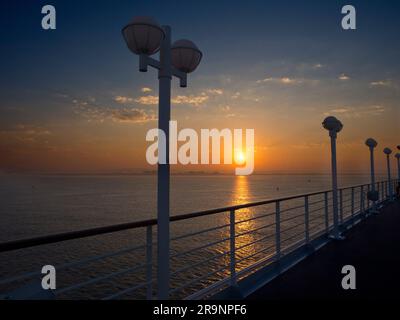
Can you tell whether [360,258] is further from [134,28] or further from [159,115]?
[134,28]

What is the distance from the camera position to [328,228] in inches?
220

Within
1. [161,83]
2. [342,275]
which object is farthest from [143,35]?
[342,275]

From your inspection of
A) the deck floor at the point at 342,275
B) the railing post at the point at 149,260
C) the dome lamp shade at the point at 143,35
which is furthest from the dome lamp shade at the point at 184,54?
the deck floor at the point at 342,275

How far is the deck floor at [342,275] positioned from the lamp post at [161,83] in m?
1.31

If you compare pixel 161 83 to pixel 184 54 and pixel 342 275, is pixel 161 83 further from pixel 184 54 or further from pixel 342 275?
pixel 342 275

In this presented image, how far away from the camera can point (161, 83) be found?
219cm

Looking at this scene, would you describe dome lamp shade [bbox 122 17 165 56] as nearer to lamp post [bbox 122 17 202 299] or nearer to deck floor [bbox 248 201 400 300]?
lamp post [bbox 122 17 202 299]

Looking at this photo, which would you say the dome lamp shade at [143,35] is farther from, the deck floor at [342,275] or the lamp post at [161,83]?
the deck floor at [342,275]

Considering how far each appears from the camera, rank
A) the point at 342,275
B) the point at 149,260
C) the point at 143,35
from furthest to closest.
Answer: the point at 342,275 → the point at 149,260 → the point at 143,35

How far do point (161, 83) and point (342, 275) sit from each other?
3040mm

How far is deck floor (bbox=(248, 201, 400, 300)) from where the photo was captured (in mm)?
2924
